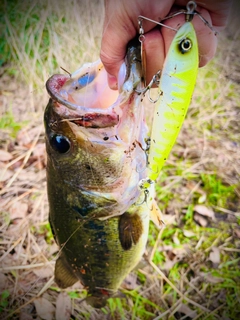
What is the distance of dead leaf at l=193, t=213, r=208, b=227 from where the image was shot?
110 inches

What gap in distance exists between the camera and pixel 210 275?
8.42 feet

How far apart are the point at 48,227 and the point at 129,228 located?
4.57ft

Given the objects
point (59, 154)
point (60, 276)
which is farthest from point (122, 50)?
point (60, 276)

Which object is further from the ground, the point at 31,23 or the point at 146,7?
the point at 146,7

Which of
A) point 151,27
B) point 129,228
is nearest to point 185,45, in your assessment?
point 151,27

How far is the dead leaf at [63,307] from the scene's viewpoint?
2.35m

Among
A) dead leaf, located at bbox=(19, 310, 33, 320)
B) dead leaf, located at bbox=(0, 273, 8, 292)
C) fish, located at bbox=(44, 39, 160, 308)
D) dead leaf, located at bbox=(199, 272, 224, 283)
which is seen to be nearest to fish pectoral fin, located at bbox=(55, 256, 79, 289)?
fish, located at bbox=(44, 39, 160, 308)

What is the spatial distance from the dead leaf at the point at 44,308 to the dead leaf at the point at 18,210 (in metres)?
0.73

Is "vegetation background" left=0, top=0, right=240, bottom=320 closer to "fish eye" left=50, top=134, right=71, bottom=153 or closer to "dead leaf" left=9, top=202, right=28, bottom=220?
"dead leaf" left=9, top=202, right=28, bottom=220

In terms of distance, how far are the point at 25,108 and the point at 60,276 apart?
2.18 metres

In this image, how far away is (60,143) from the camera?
4.29 feet

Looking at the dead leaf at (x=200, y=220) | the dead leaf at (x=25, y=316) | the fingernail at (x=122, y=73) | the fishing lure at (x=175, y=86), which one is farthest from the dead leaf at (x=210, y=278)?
the fingernail at (x=122, y=73)

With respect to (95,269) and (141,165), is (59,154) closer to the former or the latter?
(141,165)

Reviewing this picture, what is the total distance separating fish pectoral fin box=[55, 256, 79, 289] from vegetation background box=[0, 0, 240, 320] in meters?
0.50
